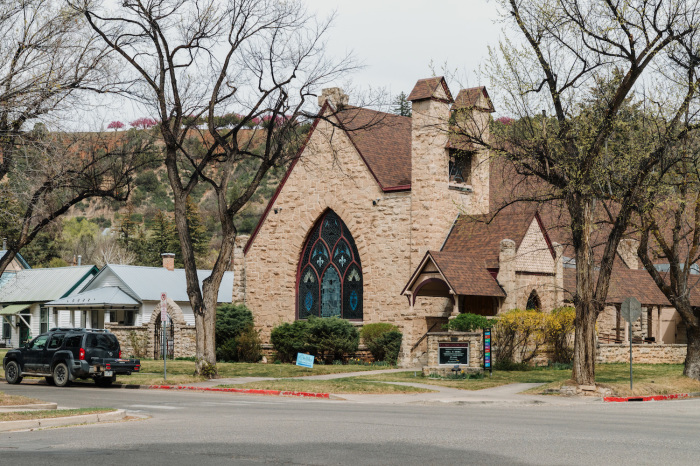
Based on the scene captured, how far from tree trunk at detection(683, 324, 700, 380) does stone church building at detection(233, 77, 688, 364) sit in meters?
5.96

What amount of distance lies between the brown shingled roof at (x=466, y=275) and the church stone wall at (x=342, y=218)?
2879 mm

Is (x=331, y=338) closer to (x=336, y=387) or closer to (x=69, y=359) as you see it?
(x=336, y=387)

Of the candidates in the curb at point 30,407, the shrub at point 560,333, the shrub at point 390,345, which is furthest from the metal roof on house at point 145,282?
the curb at point 30,407

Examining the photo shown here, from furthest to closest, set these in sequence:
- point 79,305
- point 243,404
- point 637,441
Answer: point 79,305 < point 243,404 < point 637,441

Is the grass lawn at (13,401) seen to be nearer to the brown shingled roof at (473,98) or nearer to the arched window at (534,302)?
the brown shingled roof at (473,98)

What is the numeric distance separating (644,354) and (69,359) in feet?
79.2

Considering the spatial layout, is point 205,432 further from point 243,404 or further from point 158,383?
point 158,383

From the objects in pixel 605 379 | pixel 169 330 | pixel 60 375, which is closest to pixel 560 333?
pixel 605 379

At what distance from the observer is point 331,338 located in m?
35.5

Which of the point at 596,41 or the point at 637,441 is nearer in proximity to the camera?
the point at 637,441

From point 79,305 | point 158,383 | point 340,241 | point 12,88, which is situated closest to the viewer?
point 12,88

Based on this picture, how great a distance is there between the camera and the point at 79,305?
5125 cm

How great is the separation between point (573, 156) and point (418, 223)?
1229cm

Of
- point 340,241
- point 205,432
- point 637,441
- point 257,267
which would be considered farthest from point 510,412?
point 257,267
